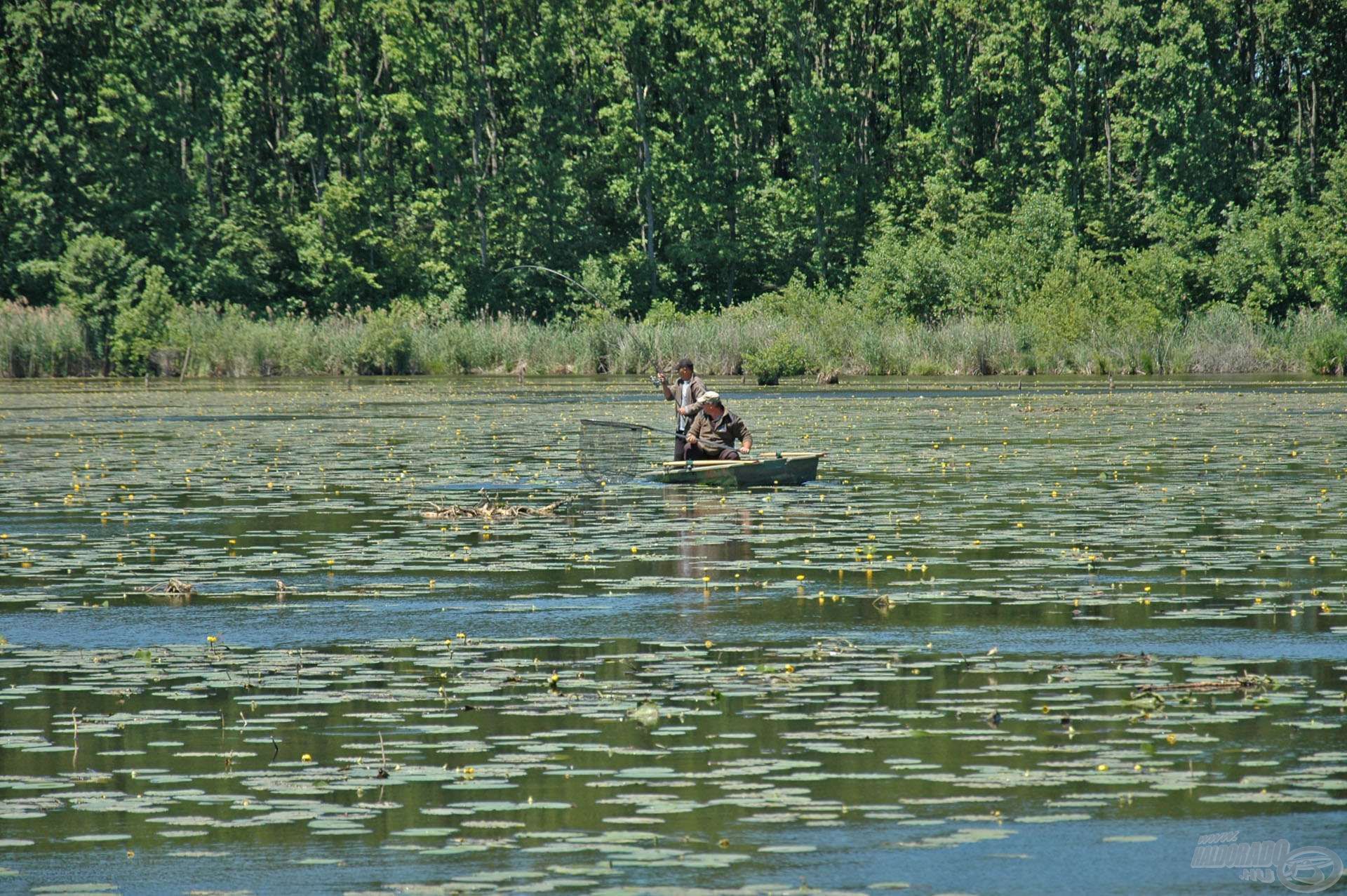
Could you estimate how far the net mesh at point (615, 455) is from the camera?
25734 mm

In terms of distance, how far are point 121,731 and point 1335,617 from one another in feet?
25.2

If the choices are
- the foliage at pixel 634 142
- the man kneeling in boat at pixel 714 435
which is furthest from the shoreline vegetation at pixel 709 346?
the man kneeling in boat at pixel 714 435

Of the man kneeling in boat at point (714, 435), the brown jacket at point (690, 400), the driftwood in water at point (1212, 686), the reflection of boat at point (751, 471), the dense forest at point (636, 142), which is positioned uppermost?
the dense forest at point (636, 142)

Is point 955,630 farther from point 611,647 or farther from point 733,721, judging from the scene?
point 733,721

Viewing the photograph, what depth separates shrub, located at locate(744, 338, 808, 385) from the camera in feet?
194

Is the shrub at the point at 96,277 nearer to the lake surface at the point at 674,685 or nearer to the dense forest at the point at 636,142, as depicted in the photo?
the dense forest at the point at 636,142

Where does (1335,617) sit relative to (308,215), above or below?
below

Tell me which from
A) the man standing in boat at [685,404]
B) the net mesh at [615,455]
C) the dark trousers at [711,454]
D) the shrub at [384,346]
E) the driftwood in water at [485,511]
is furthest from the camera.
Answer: the shrub at [384,346]

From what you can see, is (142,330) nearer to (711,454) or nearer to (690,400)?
(690,400)

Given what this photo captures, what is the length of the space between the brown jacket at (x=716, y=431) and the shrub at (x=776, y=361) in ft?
110

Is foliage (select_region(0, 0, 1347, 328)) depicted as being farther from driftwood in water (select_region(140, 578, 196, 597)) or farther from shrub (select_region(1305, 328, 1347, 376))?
driftwood in water (select_region(140, 578, 196, 597))

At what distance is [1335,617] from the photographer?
42.2 feet

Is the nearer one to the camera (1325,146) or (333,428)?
(333,428)

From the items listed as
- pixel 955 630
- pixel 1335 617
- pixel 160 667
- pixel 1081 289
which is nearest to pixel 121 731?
pixel 160 667
